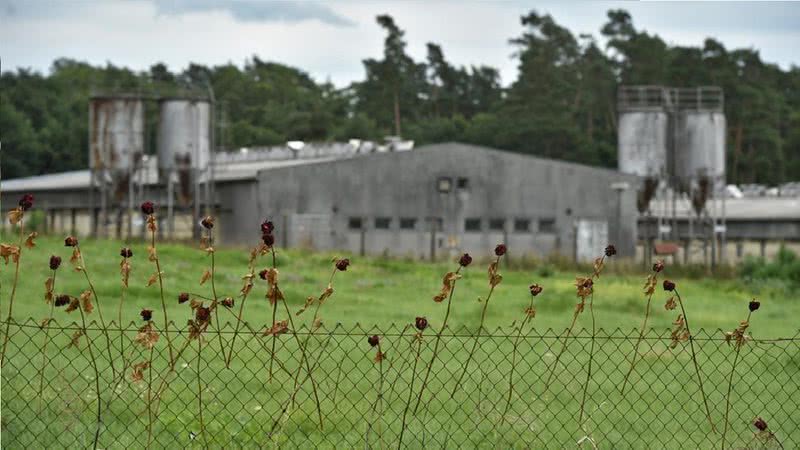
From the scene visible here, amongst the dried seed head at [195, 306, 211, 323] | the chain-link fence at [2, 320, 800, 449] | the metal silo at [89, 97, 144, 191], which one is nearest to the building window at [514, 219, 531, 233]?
the metal silo at [89, 97, 144, 191]

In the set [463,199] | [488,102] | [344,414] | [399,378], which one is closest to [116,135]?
[463,199]

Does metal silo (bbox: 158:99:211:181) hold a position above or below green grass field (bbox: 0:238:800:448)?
above

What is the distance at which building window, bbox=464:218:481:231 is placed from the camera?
5444cm

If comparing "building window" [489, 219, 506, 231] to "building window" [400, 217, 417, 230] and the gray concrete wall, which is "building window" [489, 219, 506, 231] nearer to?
the gray concrete wall

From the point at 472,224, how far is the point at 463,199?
107 cm

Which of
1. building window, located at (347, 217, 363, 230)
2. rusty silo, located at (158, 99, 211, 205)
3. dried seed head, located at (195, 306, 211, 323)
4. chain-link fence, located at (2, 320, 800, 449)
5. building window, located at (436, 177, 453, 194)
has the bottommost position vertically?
chain-link fence, located at (2, 320, 800, 449)

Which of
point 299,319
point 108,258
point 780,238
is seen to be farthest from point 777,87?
point 299,319

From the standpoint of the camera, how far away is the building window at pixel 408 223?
2143 inches

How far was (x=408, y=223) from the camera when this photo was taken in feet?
179

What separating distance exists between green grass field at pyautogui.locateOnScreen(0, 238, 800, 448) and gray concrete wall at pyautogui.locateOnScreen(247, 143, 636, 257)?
22.3 m

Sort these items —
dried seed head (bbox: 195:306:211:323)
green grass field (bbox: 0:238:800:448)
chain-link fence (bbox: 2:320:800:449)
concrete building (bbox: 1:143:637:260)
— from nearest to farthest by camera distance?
dried seed head (bbox: 195:306:211:323), chain-link fence (bbox: 2:320:800:449), green grass field (bbox: 0:238:800:448), concrete building (bbox: 1:143:637:260)

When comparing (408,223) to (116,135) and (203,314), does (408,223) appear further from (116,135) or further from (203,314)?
(203,314)

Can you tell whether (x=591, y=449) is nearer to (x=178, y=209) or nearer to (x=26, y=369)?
(x=26, y=369)

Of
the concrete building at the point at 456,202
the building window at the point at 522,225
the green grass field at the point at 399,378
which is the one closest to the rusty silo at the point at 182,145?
the concrete building at the point at 456,202
